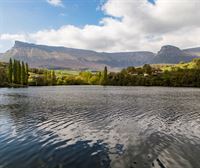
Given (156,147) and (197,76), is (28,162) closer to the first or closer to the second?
(156,147)

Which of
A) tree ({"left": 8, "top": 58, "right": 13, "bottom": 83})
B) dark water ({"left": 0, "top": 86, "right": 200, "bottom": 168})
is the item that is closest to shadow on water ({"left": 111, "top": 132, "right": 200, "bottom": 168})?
dark water ({"left": 0, "top": 86, "right": 200, "bottom": 168})

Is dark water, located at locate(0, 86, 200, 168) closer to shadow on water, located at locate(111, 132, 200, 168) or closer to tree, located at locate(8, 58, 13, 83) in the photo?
shadow on water, located at locate(111, 132, 200, 168)

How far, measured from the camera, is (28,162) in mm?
19172

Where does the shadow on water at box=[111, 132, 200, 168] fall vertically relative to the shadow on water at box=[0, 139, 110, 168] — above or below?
below

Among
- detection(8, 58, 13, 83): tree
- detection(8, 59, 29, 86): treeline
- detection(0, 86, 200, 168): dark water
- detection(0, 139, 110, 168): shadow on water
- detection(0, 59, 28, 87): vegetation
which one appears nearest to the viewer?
detection(0, 139, 110, 168): shadow on water

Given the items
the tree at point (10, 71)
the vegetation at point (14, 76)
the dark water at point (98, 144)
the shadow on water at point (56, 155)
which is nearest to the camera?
the shadow on water at point (56, 155)

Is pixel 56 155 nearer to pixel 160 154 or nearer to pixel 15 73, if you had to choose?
pixel 160 154

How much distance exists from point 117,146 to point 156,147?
3.74 meters

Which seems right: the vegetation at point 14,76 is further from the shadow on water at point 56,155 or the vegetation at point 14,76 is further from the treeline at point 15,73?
the shadow on water at point 56,155

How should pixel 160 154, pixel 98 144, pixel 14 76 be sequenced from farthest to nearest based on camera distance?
pixel 14 76 < pixel 98 144 < pixel 160 154

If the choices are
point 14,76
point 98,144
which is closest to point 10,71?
point 14,76

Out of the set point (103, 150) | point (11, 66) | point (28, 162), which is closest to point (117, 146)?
point (103, 150)

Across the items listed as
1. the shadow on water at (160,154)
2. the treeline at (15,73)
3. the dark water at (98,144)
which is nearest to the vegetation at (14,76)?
the treeline at (15,73)

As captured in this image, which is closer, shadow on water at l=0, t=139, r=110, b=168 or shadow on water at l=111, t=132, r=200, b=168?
shadow on water at l=0, t=139, r=110, b=168
